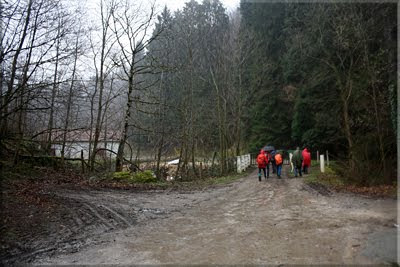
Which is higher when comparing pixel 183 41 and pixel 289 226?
pixel 183 41

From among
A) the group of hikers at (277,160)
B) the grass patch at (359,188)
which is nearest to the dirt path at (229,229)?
the grass patch at (359,188)

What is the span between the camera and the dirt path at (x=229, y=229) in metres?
5.02

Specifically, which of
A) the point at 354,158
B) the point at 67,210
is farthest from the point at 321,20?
the point at 67,210

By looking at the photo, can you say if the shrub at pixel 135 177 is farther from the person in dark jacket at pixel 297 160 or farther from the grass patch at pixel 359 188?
the grass patch at pixel 359 188

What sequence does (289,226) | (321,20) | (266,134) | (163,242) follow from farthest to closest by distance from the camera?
(266,134) → (321,20) → (289,226) → (163,242)

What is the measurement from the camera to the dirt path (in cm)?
502

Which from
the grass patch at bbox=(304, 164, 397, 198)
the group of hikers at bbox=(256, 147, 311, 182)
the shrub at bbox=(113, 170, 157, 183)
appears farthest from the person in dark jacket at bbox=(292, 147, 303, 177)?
the shrub at bbox=(113, 170, 157, 183)

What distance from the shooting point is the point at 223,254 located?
5.10 metres

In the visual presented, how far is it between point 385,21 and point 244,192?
9.99 m

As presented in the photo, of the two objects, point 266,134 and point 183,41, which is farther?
point 266,134

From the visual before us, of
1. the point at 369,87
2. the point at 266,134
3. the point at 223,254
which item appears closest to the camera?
the point at 223,254

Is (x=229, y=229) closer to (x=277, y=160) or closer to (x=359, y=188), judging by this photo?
(x=359, y=188)

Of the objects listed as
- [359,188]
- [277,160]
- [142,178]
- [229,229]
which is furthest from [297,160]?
[229,229]

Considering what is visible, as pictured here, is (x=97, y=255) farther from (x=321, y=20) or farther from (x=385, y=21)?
(x=321, y=20)
